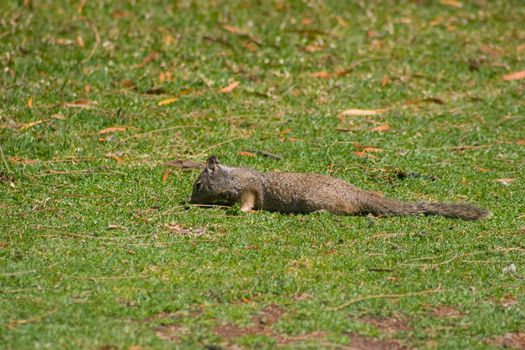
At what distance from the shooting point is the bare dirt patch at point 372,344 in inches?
213

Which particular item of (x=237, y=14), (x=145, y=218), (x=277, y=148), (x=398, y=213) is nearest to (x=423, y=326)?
(x=398, y=213)

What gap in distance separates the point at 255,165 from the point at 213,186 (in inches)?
42.5

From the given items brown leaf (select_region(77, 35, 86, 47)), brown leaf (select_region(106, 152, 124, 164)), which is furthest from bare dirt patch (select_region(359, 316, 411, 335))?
brown leaf (select_region(77, 35, 86, 47))

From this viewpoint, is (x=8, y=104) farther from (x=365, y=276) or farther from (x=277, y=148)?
(x=365, y=276)

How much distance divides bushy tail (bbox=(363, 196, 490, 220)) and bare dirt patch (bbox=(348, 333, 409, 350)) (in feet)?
8.04

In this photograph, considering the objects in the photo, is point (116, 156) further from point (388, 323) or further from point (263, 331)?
point (388, 323)

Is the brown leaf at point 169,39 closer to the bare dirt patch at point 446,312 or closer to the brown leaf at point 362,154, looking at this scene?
the brown leaf at point 362,154

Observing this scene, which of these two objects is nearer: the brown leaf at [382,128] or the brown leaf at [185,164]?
the brown leaf at [185,164]

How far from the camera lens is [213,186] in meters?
8.34

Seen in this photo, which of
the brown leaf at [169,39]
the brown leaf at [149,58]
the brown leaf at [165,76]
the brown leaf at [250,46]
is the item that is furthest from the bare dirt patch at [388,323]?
the brown leaf at [169,39]

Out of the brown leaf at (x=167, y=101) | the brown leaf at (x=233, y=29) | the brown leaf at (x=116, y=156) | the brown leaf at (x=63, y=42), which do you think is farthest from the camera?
the brown leaf at (x=233, y=29)

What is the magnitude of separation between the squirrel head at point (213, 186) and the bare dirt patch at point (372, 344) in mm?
3049

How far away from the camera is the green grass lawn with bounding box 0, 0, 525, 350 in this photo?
18.9 feet

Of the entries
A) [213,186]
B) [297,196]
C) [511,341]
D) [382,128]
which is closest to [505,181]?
[382,128]
